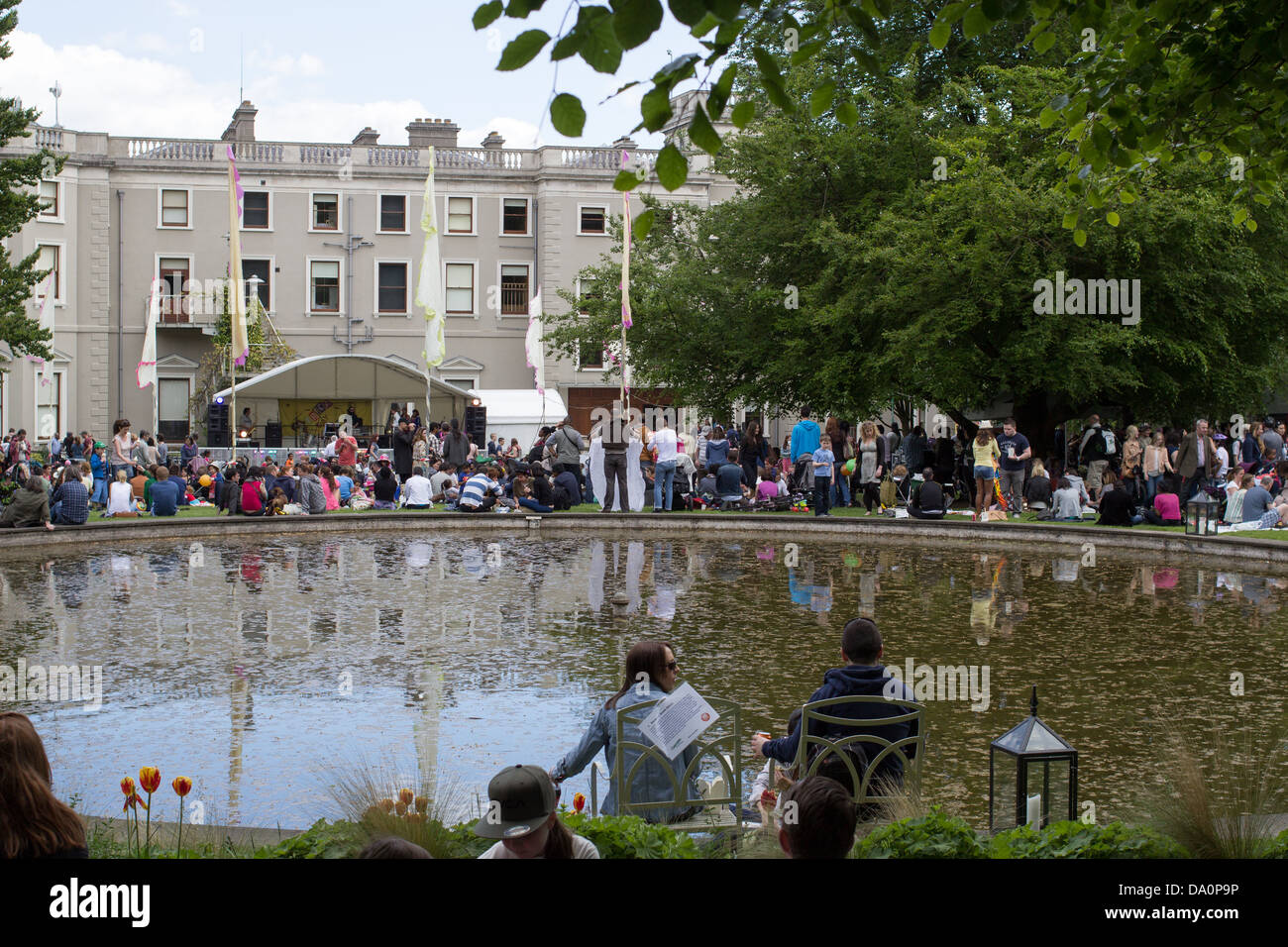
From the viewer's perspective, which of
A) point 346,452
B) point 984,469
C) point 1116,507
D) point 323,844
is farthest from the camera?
point 346,452

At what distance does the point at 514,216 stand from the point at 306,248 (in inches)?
329

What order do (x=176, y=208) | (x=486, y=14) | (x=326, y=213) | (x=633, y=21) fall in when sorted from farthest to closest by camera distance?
(x=326, y=213), (x=176, y=208), (x=486, y=14), (x=633, y=21)

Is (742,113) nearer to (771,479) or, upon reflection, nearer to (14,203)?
(771,479)

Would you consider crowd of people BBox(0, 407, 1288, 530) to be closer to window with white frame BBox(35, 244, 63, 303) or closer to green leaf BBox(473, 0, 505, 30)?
green leaf BBox(473, 0, 505, 30)

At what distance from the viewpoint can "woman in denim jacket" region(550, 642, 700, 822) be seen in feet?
20.4

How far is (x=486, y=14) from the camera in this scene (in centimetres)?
432

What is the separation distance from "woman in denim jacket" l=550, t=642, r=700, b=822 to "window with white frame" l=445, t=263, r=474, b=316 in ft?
161

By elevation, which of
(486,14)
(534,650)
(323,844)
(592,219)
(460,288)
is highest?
(592,219)

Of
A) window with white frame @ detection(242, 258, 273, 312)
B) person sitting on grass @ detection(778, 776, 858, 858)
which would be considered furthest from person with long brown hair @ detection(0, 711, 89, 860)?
window with white frame @ detection(242, 258, 273, 312)

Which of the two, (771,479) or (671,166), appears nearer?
(671,166)

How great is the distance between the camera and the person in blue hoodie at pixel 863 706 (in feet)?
21.3

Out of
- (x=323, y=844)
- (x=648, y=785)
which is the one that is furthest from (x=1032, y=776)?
(x=323, y=844)

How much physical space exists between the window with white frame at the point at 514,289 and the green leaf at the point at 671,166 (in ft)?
167
